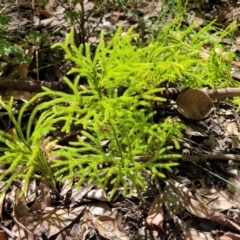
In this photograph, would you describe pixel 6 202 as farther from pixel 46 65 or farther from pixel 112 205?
pixel 46 65

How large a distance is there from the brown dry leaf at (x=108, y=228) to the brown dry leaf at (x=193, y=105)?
2.14ft

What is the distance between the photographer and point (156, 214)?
1.89m

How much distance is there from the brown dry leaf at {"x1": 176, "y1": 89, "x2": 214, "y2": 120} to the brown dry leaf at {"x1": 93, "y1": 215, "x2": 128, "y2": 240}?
2.14ft

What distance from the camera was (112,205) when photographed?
6.46ft

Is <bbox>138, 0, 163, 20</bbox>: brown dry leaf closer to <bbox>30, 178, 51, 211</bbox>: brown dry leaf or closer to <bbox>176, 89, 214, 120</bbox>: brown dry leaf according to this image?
<bbox>176, 89, 214, 120</bbox>: brown dry leaf

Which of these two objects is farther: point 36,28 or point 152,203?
point 36,28

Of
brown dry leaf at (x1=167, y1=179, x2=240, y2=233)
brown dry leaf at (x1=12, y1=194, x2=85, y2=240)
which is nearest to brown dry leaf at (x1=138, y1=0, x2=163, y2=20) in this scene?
brown dry leaf at (x1=167, y1=179, x2=240, y2=233)

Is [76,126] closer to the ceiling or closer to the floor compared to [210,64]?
closer to the floor

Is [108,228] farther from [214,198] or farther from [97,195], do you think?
[214,198]

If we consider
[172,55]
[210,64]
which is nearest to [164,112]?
[210,64]

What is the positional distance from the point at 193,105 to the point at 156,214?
597 mm

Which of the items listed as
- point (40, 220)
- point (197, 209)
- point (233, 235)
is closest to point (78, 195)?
point (40, 220)

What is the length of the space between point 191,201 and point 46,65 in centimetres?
115

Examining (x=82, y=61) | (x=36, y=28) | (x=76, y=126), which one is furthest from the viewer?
(x=36, y=28)
